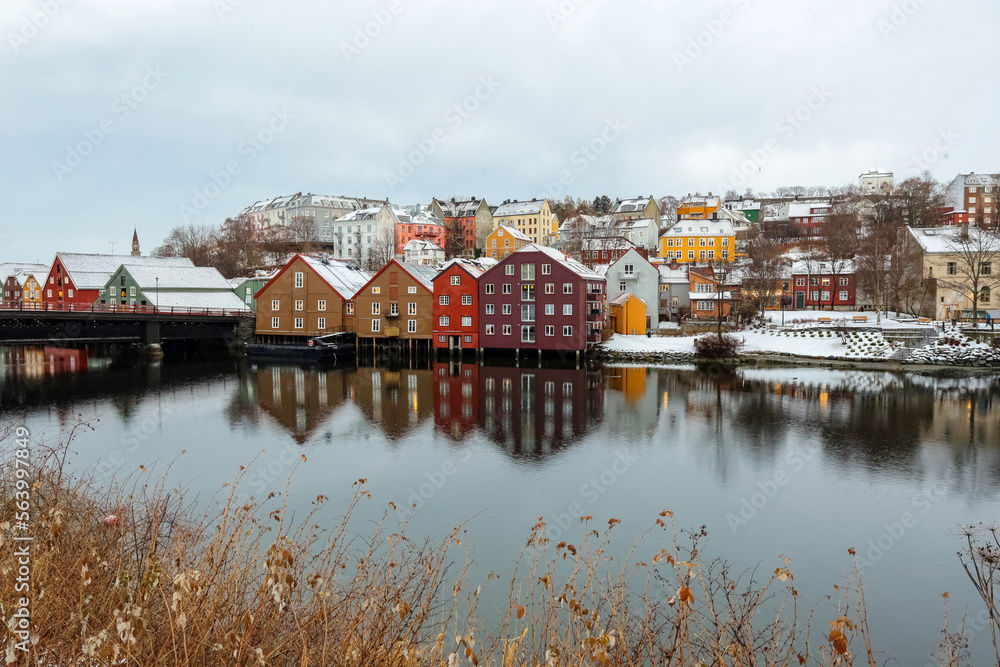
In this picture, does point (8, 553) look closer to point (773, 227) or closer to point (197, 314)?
point (197, 314)

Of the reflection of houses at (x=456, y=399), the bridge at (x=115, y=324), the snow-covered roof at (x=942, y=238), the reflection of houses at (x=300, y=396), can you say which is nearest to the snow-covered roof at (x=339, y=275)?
the bridge at (x=115, y=324)

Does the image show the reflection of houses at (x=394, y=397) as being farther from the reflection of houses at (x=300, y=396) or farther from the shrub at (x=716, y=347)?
the shrub at (x=716, y=347)

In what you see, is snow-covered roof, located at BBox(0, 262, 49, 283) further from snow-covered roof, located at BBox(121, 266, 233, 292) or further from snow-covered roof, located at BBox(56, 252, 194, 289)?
snow-covered roof, located at BBox(121, 266, 233, 292)

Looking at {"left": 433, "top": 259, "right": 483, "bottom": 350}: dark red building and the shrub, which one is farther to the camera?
{"left": 433, "top": 259, "right": 483, "bottom": 350}: dark red building

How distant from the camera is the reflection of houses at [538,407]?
21.3m

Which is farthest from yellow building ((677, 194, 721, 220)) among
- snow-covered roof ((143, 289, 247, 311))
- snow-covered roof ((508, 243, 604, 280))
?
snow-covered roof ((143, 289, 247, 311))

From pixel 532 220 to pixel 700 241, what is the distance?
98.5ft

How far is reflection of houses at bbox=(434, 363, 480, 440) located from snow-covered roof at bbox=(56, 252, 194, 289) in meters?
35.5

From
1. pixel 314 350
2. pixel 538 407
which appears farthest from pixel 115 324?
pixel 538 407

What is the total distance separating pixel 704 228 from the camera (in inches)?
3086

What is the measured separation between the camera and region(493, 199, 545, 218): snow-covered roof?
101062mm

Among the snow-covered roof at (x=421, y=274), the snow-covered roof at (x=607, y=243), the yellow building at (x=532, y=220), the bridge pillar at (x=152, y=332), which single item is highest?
the yellow building at (x=532, y=220)

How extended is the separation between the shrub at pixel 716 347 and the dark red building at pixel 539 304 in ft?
22.7

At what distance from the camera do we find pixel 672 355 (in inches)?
1693
